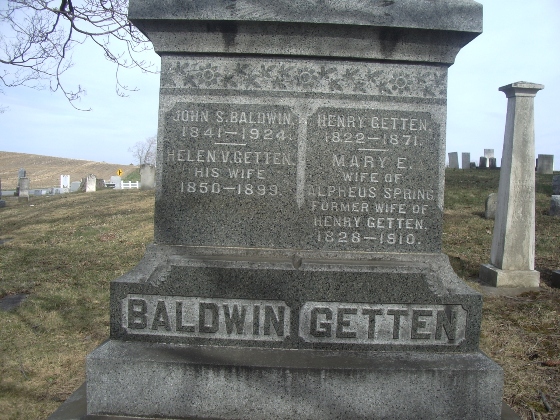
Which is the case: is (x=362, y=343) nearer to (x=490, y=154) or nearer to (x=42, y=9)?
(x=42, y=9)

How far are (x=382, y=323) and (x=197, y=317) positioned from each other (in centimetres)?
115

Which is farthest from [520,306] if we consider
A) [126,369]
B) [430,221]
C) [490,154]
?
[490,154]

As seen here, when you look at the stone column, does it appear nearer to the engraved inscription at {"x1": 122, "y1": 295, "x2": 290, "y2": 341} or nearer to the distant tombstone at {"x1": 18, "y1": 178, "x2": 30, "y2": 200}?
the engraved inscription at {"x1": 122, "y1": 295, "x2": 290, "y2": 341}

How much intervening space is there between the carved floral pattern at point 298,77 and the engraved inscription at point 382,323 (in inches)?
53.4

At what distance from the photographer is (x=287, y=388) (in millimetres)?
2766

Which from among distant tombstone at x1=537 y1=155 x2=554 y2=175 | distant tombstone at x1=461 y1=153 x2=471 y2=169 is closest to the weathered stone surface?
distant tombstone at x1=537 y1=155 x2=554 y2=175

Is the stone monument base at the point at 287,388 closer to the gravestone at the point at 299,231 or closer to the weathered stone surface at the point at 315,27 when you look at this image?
the gravestone at the point at 299,231

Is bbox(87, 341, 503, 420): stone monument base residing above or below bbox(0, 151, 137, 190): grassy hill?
below

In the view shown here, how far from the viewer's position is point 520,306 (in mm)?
6055

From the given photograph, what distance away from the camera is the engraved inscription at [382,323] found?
2.96 m

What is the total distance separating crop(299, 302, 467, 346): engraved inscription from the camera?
2961 millimetres

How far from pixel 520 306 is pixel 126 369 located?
5.11 meters

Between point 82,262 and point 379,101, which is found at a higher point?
point 379,101

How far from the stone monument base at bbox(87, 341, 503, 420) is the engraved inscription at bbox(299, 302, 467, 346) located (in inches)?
6.9
